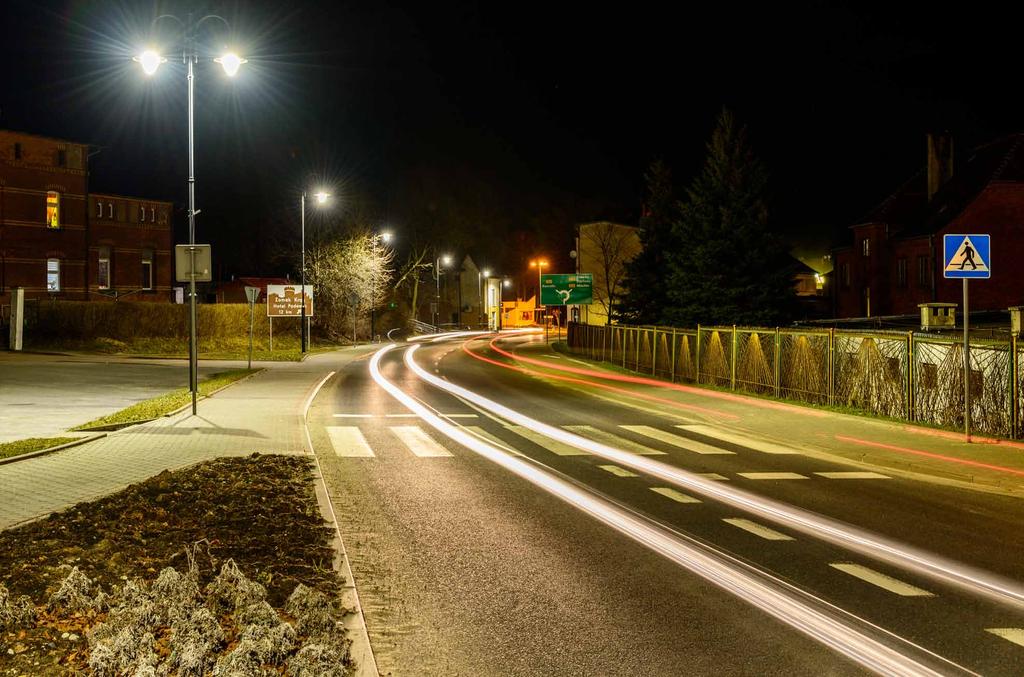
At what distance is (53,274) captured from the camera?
175ft

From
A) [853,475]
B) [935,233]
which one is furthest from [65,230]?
[853,475]

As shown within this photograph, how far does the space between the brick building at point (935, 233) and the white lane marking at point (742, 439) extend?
33.7 meters

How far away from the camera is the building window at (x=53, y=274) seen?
52875 millimetres

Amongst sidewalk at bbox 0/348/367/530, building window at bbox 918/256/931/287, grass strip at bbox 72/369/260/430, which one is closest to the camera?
sidewalk at bbox 0/348/367/530

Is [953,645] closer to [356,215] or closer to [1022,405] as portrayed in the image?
[1022,405]

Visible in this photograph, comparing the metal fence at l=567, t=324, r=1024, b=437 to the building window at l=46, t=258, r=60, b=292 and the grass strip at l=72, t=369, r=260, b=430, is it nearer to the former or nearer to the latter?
the grass strip at l=72, t=369, r=260, b=430

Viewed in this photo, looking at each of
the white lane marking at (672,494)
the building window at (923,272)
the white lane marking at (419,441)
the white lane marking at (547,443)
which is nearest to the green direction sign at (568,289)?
the building window at (923,272)

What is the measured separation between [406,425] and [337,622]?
12401 mm

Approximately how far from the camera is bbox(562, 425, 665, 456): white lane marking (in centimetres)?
1435

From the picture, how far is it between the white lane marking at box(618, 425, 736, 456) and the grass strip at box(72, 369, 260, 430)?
9.62 metres

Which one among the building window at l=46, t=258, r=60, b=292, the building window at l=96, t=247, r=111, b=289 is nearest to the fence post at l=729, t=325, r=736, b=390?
the building window at l=46, t=258, r=60, b=292

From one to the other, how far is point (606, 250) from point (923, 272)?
2257cm

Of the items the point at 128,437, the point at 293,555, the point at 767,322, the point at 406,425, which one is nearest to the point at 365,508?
the point at 293,555

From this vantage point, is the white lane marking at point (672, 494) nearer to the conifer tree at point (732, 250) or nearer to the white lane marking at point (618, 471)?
the white lane marking at point (618, 471)
